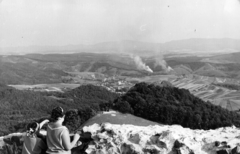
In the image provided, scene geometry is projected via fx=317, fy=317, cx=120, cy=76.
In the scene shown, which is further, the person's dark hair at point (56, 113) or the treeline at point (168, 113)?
the treeline at point (168, 113)

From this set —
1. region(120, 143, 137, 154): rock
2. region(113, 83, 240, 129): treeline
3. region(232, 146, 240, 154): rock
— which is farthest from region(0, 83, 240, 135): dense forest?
region(232, 146, 240, 154): rock

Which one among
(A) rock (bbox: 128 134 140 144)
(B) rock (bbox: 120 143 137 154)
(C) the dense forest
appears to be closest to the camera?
(B) rock (bbox: 120 143 137 154)

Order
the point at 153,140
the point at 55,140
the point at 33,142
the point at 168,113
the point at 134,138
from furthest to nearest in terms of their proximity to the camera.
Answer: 1. the point at 168,113
2. the point at 134,138
3. the point at 153,140
4. the point at 33,142
5. the point at 55,140

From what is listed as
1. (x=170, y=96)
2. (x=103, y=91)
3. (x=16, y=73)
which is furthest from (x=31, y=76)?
(x=170, y=96)

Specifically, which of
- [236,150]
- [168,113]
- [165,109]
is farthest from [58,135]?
[165,109]

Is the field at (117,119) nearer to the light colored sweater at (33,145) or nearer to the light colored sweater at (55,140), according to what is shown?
the light colored sweater at (33,145)

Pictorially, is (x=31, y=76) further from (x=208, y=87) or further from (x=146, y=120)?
(x=146, y=120)

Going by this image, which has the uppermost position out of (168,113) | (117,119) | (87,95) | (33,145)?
(33,145)

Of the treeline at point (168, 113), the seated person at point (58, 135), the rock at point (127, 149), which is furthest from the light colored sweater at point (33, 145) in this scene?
the treeline at point (168, 113)

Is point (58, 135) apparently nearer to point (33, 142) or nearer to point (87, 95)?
point (33, 142)

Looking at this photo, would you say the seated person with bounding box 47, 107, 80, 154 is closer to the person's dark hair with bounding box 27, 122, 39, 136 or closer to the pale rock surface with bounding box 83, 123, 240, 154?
the person's dark hair with bounding box 27, 122, 39, 136

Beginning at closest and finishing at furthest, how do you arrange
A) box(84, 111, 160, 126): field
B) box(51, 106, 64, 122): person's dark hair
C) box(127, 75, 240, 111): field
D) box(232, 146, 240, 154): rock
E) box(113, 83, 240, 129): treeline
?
box(51, 106, 64, 122): person's dark hair, box(232, 146, 240, 154): rock, box(84, 111, 160, 126): field, box(113, 83, 240, 129): treeline, box(127, 75, 240, 111): field
